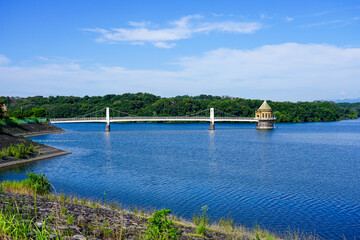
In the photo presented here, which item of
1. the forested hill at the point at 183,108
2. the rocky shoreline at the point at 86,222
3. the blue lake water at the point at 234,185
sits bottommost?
the blue lake water at the point at 234,185

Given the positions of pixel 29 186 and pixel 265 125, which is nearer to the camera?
pixel 29 186

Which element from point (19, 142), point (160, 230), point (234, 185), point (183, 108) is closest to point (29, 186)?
point (160, 230)

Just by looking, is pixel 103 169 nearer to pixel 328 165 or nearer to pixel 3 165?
pixel 3 165

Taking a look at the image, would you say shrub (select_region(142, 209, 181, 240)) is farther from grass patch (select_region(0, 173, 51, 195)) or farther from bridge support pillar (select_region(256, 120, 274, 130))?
bridge support pillar (select_region(256, 120, 274, 130))

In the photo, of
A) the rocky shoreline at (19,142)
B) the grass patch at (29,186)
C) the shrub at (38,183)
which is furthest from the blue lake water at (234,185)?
the grass patch at (29,186)

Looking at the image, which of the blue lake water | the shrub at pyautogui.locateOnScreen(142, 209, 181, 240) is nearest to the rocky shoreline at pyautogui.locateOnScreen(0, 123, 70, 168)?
the blue lake water

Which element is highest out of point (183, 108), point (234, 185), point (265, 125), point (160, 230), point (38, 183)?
point (183, 108)

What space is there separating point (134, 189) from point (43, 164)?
14101 millimetres

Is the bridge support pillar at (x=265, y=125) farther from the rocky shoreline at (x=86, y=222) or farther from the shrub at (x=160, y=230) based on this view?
the shrub at (x=160, y=230)

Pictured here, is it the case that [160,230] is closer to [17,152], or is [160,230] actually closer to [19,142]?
[17,152]

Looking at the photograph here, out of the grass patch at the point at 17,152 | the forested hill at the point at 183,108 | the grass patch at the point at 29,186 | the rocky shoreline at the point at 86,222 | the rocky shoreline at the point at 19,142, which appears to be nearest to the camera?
the rocky shoreline at the point at 86,222

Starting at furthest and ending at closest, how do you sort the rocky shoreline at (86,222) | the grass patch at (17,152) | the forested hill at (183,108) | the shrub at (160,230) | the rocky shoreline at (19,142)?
the forested hill at (183,108), the grass patch at (17,152), the rocky shoreline at (19,142), the rocky shoreline at (86,222), the shrub at (160,230)

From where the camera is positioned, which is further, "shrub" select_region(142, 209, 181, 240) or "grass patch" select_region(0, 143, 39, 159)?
"grass patch" select_region(0, 143, 39, 159)

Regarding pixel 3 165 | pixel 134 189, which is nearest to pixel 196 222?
pixel 134 189
